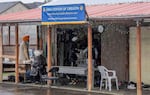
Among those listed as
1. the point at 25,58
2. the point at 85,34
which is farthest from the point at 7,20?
the point at 85,34

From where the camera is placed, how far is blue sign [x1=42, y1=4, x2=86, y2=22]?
1706 cm

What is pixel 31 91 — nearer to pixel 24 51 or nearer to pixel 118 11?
pixel 24 51

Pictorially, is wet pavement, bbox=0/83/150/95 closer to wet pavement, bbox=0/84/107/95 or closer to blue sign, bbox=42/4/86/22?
wet pavement, bbox=0/84/107/95

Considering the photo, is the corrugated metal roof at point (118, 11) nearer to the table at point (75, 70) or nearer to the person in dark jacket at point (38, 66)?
the person in dark jacket at point (38, 66)

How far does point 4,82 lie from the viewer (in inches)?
839

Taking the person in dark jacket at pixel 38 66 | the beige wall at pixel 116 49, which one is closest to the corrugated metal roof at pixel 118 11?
the beige wall at pixel 116 49

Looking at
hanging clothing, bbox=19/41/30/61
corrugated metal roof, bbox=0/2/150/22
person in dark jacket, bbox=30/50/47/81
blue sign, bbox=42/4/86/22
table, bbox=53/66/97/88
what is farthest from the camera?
hanging clothing, bbox=19/41/30/61

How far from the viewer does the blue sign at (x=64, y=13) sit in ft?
56.0

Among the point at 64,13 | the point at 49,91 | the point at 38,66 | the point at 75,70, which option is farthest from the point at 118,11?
the point at 38,66

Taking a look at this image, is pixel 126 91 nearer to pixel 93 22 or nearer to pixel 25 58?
pixel 93 22

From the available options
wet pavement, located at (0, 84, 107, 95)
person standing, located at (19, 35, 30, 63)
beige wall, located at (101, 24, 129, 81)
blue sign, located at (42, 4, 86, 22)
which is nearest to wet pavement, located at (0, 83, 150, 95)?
wet pavement, located at (0, 84, 107, 95)

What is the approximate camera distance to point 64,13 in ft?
58.0

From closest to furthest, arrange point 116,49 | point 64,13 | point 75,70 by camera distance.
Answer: point 64,13 → point 75,70 → point 116,49

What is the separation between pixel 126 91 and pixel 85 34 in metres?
4.64
